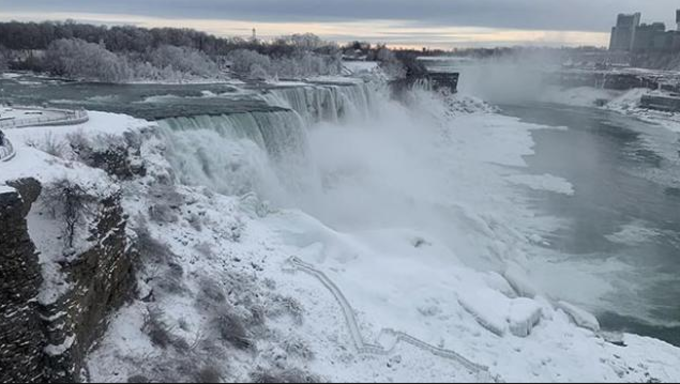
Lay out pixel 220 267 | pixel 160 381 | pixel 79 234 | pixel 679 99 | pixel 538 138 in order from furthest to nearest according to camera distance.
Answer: pixel 679 99
pixel 538 138
pixel 220 267
pixel 79 234
pixel 160 381

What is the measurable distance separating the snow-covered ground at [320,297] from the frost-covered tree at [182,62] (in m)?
32.8

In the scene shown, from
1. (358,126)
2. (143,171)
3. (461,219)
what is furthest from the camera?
(358,126)

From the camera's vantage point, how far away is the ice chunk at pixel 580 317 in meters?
16.3

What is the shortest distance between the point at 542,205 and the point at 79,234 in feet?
77.6

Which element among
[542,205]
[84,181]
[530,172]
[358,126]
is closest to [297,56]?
[358,126]

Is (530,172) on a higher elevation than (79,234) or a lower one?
lower

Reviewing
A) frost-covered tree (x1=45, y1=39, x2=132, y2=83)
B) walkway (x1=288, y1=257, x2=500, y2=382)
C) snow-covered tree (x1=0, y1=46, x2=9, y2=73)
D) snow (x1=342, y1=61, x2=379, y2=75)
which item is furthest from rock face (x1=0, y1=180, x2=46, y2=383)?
snow (x1=342, y1=61, x2=379, y2=75)

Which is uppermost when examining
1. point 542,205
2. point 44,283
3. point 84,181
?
point 84,181

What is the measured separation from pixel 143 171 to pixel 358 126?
2720cm

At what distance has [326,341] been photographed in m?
13.0

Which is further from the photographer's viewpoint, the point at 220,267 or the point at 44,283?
the point at 220,267

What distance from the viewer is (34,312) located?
10.4 m

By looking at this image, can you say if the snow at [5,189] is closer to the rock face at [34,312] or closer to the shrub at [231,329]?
the rock face at [34,312]

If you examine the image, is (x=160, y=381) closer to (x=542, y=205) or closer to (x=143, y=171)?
(x=143, y=171)
